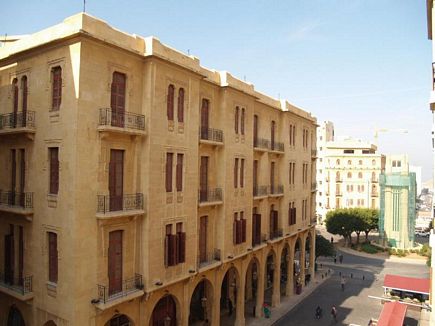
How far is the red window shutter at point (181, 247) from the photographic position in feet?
71.4

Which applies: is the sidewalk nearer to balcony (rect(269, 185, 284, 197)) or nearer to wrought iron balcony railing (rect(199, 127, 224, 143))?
balcony (rect(269, 185, 284, 197))

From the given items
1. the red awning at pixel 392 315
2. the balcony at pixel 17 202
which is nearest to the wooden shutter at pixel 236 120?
the balcony at pixel 17 202

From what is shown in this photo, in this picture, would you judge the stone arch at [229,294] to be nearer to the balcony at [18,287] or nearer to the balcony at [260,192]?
the balcony at [260,192]

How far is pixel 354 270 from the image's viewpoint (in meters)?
52.2

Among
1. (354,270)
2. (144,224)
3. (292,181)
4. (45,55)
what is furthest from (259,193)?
(354,270)

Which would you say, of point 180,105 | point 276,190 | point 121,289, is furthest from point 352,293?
point 180,105

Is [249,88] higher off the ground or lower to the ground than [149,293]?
higher

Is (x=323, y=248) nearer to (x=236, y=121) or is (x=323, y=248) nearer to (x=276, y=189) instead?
(x=276, y=189)

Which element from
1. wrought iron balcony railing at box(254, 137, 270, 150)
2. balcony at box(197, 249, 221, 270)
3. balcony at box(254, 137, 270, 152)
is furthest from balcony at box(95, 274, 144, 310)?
wrought iron balcony railing at box(254, 137, 270, 150)

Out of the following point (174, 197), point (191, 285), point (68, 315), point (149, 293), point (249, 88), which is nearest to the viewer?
point (68, 315)

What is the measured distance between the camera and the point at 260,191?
3241cm

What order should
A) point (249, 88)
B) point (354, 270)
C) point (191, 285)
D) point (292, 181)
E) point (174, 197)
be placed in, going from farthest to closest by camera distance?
point (354, 270) < point (292, 181) < point (249, 88) < point (191, 285) < point (174, 197)

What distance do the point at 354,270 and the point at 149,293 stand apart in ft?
134

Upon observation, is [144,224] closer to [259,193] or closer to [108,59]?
[108,59]
